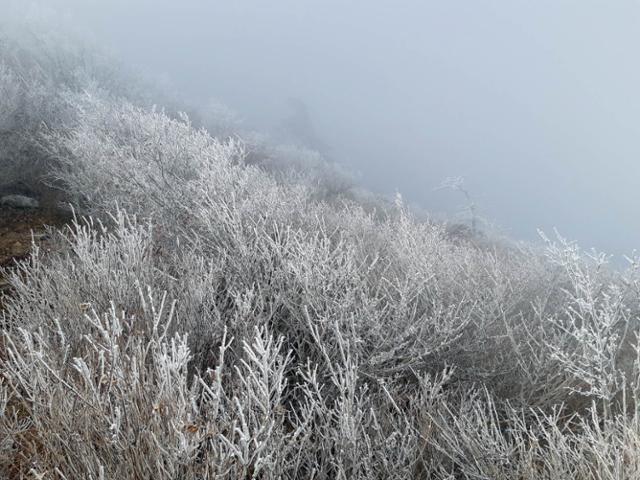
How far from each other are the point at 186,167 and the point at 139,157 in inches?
41.8

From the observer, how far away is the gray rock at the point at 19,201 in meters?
10.3

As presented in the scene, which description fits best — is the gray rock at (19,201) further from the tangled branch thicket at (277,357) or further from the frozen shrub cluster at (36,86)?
the tangled branch thicket at (277,357)

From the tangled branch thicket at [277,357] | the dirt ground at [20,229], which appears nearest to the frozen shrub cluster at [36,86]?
the dirt ground at [20,229]

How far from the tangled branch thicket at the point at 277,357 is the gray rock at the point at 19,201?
7.38 feet

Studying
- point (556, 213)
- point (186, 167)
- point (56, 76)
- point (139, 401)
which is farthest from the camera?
point (556, 213)

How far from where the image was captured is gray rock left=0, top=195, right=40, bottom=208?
10.3 metres

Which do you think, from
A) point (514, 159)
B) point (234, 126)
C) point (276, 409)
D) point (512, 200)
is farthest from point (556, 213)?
point (276, 409)

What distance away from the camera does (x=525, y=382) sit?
4047 mm

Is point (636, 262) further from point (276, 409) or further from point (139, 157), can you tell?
point (139, 157)

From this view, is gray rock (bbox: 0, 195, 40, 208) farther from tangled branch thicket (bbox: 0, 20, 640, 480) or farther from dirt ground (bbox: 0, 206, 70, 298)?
tangled branch thicket (bbox: 0, 20, 640, 480)

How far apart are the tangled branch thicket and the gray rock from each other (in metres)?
2.25

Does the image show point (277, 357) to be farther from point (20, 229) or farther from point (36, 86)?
point (36, 86)

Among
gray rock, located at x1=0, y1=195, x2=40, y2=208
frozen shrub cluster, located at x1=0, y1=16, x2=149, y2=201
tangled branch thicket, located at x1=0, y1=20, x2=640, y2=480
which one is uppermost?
tangled branch thicket, located at x1=0, y1=20, x2=640, y2=480

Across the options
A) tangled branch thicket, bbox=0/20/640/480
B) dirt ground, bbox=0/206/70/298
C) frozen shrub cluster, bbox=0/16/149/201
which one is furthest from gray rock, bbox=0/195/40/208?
tangled branch thicket, bbox=0/20/640/480
